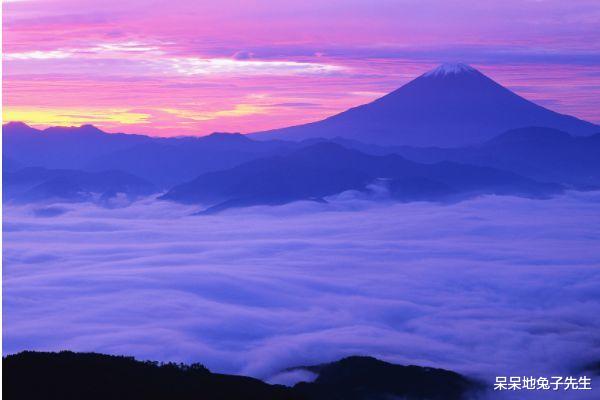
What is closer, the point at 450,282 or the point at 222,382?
the point at 222,382

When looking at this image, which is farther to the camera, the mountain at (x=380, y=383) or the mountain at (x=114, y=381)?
the mountain at (x=380, y=383)

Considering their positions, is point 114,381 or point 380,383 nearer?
point 114,381

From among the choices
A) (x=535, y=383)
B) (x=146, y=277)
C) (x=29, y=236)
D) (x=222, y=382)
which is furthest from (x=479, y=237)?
(x=222, y=382)

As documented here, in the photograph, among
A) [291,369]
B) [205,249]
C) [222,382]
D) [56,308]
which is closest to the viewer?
[222,382]

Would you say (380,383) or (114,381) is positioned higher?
(380,383)

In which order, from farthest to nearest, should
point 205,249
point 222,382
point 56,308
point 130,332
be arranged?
point 205,249 → point 56,308 → point 130,332 → point 222,382

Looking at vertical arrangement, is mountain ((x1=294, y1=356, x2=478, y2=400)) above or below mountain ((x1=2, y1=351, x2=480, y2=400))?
above

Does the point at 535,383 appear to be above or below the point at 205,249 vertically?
below

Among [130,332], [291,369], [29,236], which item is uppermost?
[29,236]

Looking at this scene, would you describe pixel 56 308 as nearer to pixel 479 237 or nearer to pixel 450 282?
pixel 450 282

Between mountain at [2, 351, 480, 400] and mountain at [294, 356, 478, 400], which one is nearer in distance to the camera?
mountain at [2, 351, 480, 400]

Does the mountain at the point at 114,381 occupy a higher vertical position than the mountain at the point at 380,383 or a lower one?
lower
